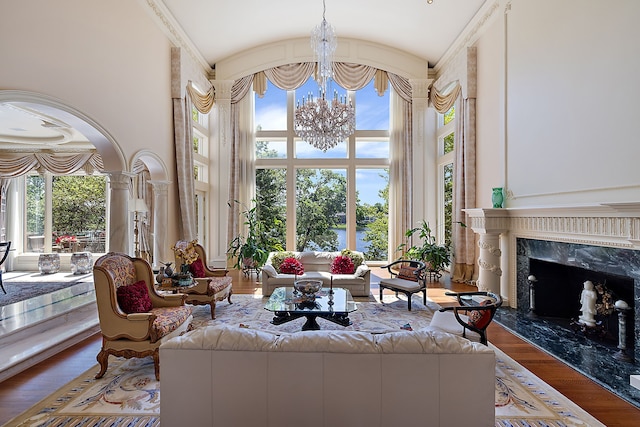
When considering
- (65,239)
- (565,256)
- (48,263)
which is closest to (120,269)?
(565,256)

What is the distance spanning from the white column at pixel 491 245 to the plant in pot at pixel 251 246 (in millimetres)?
4292

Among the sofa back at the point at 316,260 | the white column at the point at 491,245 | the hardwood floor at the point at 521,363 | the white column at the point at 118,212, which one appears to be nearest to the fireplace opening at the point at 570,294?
the white column at the point at 491,245

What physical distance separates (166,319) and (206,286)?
1.42m

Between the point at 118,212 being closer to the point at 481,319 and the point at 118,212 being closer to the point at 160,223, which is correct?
the point at 160,223

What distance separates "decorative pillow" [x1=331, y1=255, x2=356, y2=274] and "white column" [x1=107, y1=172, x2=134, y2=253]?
3.34 metres

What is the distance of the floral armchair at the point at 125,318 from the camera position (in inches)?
120

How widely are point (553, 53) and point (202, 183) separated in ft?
23.3

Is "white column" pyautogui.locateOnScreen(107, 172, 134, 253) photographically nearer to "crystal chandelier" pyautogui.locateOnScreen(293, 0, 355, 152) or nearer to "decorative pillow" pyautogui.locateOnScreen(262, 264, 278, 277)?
"decorative pillow" pyautogui.locateOnScreen(262, 264, 278, 277)

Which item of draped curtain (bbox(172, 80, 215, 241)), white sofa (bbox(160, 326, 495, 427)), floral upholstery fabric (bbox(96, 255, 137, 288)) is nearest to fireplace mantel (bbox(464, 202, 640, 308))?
white sofa (bbox(160, 326, 495, 427))

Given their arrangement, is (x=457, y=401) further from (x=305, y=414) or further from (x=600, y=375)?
(x=600, y=375)

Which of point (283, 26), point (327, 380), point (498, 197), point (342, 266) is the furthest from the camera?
point (283, 26)

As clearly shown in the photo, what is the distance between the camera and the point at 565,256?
13.4 feet

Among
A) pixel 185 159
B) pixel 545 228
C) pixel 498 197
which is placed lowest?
pixel 545 228

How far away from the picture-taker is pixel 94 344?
12.6 feet
